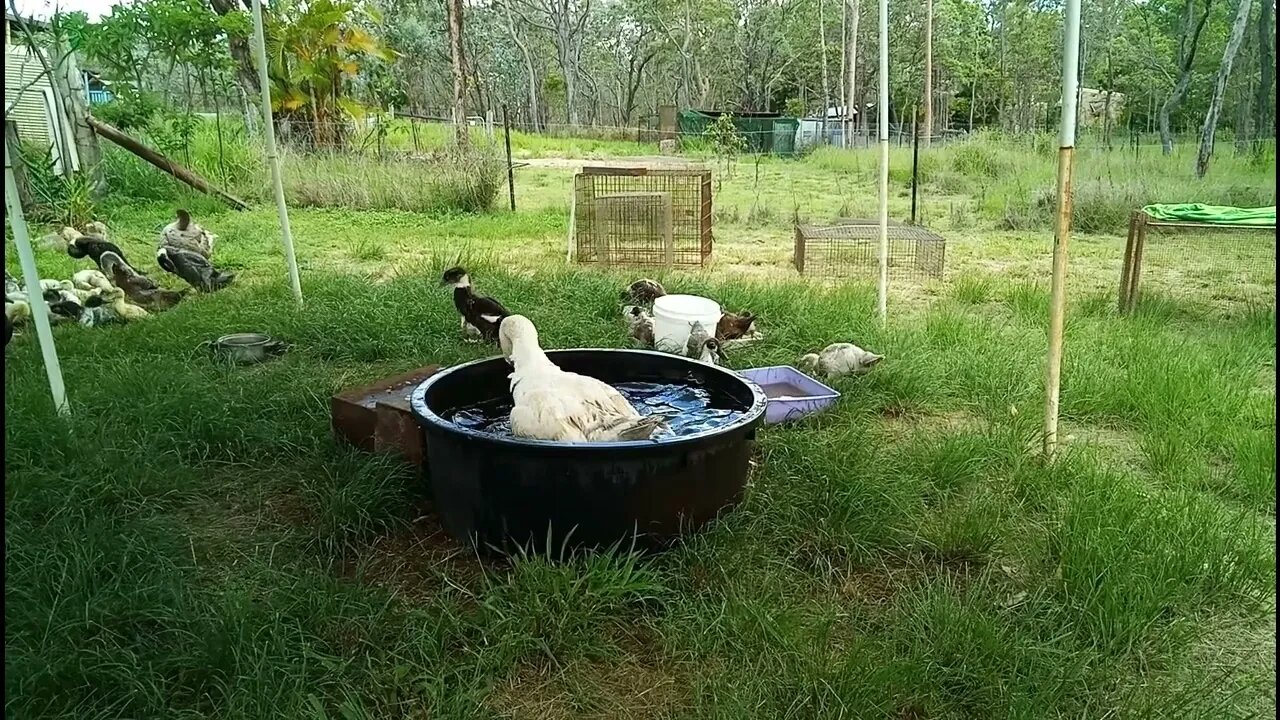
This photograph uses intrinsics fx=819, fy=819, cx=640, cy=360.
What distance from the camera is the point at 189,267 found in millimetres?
5184

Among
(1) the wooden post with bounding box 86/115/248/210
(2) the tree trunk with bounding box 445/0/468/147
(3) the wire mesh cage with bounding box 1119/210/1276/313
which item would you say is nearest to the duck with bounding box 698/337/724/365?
(3) the wire mesh cage with bounding box 1119/210/1276/313

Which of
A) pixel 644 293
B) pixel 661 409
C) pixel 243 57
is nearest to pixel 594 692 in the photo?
pixel 661 409

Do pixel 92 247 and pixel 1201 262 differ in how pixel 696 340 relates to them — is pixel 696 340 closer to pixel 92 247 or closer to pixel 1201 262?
pixel 92 247

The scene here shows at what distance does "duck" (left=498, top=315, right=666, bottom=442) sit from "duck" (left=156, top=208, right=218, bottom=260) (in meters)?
3.94

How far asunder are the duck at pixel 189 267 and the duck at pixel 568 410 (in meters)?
3.60

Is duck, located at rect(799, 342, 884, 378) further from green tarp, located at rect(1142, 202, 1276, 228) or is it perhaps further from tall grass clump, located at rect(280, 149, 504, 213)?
tall grass clump, located at rect(280, 149, 504, 213)

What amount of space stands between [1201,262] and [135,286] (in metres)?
7.75

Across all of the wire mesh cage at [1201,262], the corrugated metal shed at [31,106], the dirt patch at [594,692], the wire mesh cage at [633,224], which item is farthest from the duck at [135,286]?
the wire mesh cage at [1201,262]

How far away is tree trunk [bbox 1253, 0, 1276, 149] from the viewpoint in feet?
36.5

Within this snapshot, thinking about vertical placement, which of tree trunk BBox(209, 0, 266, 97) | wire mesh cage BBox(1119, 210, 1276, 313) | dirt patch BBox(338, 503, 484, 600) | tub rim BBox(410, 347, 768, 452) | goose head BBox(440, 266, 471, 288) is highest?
tree trunk BBox(209, 0, 266, 97)

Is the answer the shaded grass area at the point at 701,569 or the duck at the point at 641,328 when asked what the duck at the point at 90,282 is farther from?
the duck at the point at 641,328

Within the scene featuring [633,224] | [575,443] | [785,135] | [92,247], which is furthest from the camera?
[785,135]

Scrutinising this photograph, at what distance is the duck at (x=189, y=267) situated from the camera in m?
5.19

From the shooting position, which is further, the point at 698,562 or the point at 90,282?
the point at 90,282
